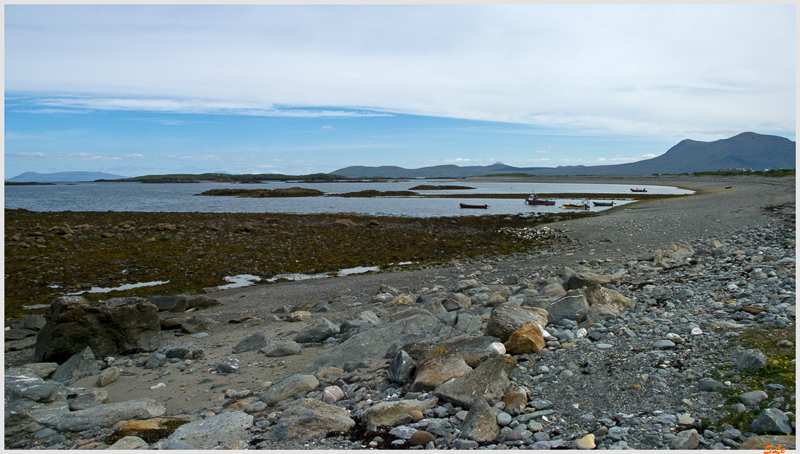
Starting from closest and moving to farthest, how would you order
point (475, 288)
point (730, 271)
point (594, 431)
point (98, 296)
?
point (594, 431), point (730, 271), point (475, 288), point (98, 296)

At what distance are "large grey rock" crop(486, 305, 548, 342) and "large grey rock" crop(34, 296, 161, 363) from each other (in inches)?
267

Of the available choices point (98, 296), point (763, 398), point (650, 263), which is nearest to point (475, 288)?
point (650, 263)

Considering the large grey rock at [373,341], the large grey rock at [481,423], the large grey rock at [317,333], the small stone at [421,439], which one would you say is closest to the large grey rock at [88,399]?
the large grey rock at [373,341]

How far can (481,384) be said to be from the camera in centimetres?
509

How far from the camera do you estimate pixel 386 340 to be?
7.64m

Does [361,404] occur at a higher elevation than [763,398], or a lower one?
lower

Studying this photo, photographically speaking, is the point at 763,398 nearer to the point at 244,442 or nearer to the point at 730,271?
the point at 244,442

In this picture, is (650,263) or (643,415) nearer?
(643,415)

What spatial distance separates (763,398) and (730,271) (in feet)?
22.1

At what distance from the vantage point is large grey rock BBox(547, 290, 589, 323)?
7211 mm

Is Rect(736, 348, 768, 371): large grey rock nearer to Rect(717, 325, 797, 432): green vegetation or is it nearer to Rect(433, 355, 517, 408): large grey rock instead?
Rect(717, 325, 797, 432): green vegetation

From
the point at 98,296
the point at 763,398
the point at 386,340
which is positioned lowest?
the point at 98,296

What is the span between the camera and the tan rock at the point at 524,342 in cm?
609

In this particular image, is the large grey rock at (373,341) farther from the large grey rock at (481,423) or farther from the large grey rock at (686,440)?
the large grey rock at (686,440)
